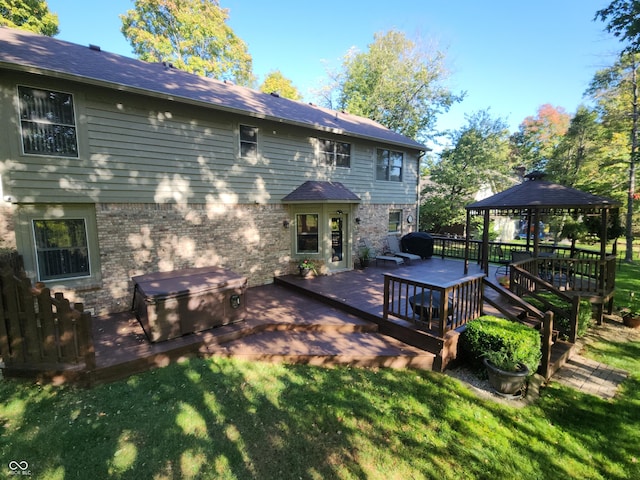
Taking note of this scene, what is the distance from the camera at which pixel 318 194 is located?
29.1 feet

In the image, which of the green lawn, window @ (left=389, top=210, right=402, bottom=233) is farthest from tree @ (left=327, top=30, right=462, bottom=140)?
the green lawn

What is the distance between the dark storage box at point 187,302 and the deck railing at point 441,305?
9.60 ft

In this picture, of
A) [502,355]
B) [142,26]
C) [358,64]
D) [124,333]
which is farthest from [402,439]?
[142,26]

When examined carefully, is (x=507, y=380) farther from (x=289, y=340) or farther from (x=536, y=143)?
(x=536, y=143)

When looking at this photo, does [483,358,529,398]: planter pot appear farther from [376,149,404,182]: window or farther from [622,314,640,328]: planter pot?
[376,149,404,182]: window

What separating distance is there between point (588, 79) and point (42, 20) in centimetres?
2768

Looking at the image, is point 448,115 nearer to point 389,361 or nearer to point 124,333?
point 389,361

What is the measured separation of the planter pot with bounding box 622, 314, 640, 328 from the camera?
6.52 metres

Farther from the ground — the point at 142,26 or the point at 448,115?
the point at 142,26

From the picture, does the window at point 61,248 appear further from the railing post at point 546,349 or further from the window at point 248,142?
the railing post at point 546,349

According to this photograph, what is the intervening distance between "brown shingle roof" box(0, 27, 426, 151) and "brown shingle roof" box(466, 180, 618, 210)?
4819 millimetres

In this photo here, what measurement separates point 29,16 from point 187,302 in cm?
1893

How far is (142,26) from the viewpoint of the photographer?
19641 millimetres

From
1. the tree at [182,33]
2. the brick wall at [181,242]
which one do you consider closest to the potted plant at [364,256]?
the brick wall at [181,242]
